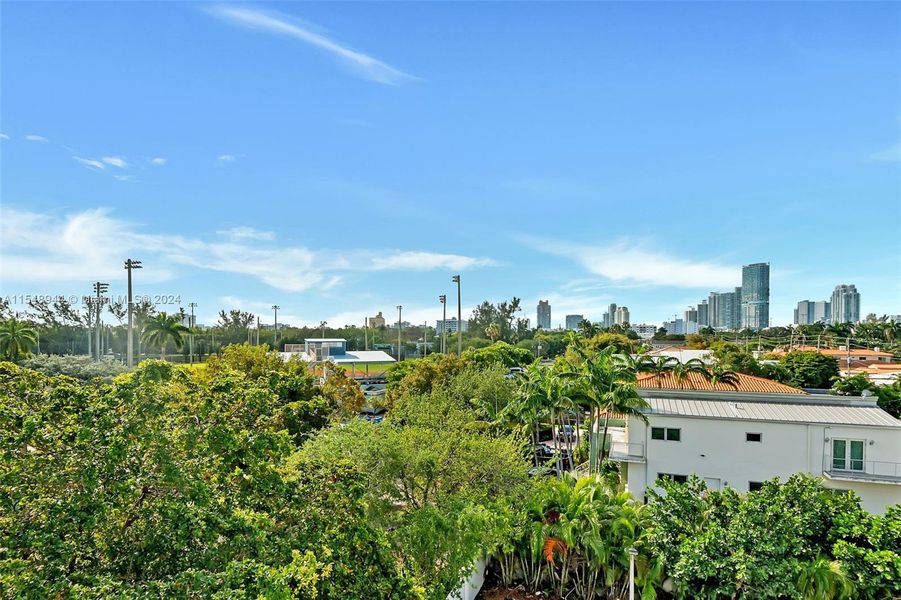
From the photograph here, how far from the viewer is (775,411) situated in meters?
16.3

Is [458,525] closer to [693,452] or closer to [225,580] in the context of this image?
[225,580]

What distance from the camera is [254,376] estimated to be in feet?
65.5

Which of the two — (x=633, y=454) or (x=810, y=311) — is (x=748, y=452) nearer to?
(x=633, y=454)

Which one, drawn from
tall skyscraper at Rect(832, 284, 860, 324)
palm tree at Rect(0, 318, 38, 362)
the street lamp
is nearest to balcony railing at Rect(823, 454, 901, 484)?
the street lamp

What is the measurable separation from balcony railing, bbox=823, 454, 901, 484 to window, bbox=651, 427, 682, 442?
169 inches

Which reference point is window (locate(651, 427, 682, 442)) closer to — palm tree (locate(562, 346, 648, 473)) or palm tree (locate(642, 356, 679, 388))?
palm tree (locate(562, 346, 648, 473))

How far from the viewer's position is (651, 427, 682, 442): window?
16484 millimetres

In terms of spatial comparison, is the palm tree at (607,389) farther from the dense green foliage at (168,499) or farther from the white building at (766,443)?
the dense green foliage at (168,499)

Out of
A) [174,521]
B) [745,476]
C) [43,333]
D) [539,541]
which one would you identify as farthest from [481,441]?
[43,333]

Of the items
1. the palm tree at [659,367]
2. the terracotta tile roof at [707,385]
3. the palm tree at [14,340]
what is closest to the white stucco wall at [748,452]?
the terracotta tile roof at [707,385]

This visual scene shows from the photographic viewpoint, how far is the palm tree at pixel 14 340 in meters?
36.3

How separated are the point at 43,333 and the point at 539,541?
6743 centimetres

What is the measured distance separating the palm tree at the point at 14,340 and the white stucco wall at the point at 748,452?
43.7 m

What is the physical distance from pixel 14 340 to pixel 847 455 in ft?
169
